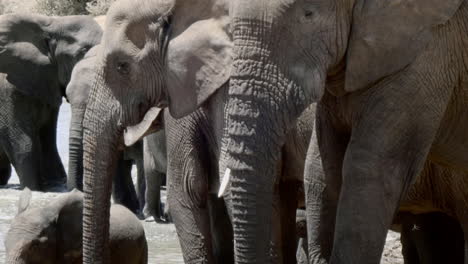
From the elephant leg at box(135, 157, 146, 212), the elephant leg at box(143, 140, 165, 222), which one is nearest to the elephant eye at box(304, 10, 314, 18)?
the elephant leg at box(143, 140, 165, 222)

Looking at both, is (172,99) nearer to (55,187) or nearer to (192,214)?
(192,214)

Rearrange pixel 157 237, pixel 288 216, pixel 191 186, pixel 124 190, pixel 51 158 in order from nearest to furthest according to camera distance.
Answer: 1. pixel 191 186
2. pixel 288 216
3. pixel 157 237
4. pixel 124 190
5. pixel 51 158

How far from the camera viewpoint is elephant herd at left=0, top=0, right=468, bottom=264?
5059 millimetres

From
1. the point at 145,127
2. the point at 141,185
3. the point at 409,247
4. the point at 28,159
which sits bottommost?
the point at 409,247

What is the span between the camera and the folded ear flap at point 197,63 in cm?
653

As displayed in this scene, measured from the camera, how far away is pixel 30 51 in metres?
15.3

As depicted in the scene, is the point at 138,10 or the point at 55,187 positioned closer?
the point at 138,10

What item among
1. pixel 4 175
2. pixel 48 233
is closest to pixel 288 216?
pixel 48 233

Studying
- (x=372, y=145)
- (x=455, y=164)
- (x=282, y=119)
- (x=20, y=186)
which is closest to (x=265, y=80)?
(x=282, y=119)

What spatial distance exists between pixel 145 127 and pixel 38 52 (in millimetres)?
8222

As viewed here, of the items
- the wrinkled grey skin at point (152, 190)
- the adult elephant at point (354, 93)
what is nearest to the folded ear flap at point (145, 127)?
the adult elephant at point (354, 93)

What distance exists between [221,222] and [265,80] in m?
3.10

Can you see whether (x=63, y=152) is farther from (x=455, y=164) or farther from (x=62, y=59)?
(x=455, y=164)

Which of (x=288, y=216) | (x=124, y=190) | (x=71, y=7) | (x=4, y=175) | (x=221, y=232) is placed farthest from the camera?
(x=71, y=7)
